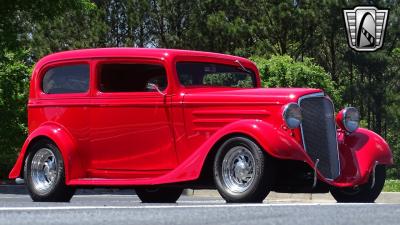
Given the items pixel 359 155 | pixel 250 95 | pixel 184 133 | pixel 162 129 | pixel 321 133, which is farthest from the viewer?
pixel 359 155

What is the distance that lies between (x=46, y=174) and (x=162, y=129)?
5.66ft

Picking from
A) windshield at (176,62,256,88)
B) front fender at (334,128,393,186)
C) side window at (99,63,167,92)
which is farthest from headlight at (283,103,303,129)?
side window at (99,63,167,92)

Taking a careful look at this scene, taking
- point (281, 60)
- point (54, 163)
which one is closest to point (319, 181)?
point (54, 163)

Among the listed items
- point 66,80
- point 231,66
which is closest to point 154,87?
point 231,66

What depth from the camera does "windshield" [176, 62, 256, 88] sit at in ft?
30.9

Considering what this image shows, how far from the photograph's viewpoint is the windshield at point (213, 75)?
30.9 ft

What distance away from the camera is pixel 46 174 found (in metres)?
9.86

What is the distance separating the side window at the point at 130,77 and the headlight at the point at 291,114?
1629 mm

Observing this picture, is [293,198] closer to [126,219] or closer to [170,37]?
[126,219]

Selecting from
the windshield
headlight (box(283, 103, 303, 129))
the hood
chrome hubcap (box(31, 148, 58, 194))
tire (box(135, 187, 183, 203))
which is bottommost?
tire (box(135, 187, 183, 203))

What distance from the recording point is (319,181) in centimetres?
855

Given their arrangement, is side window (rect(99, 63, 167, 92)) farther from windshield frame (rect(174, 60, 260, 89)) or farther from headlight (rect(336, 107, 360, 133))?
headlight (rect(336, 107, 360, 133))

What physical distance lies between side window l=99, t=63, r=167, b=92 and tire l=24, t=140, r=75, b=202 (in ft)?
3.25

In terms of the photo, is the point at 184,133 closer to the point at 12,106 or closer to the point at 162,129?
the point at 162,129
